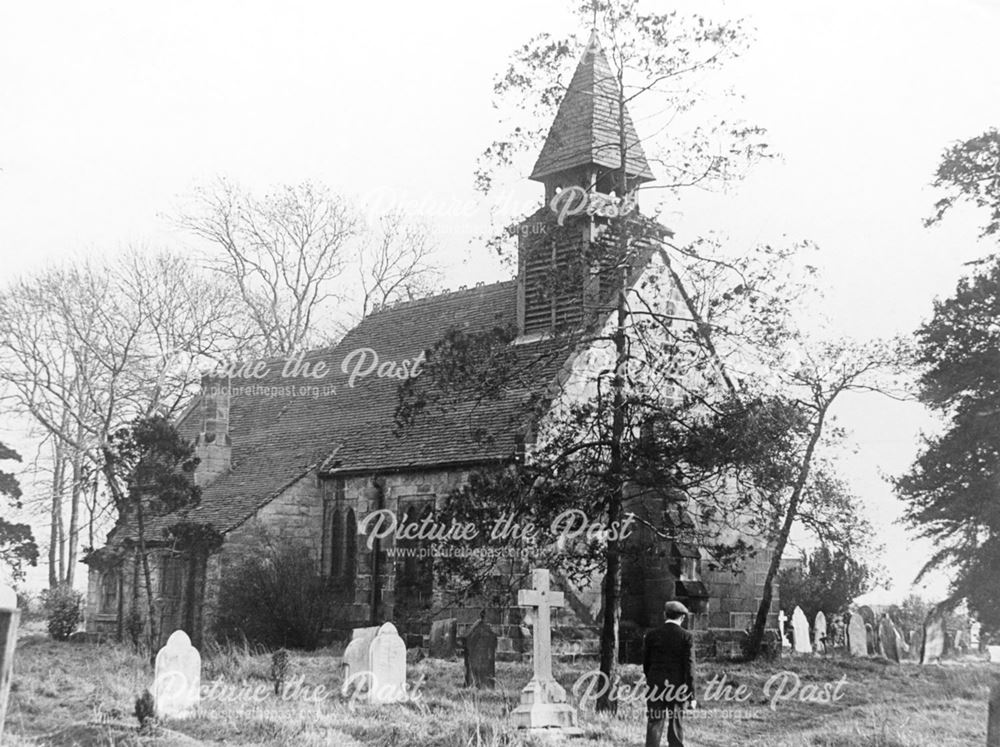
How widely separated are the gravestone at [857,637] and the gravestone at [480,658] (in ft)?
42.9

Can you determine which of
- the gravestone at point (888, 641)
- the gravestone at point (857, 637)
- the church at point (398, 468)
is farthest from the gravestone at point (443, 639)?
the gravestone at point (888, 641)

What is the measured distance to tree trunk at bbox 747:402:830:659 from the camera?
22359mm

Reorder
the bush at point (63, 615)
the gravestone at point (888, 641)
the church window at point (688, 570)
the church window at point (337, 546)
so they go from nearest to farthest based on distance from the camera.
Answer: the church window at point (688, 570) → the church window at point (337, 546) → the gravestone at point (888, 641) → the bush at point (63, 615)

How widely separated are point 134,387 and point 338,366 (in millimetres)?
6846

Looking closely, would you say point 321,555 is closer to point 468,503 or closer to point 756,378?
point 468,503

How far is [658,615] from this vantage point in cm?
2191

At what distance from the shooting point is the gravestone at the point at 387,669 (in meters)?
15.7

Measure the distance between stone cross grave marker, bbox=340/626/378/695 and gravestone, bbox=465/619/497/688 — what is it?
5.02 ft

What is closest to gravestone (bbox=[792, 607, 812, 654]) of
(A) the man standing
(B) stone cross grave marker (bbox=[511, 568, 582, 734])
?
(B) stone cross grave marker (bbox=[511, 568, 582, 734])

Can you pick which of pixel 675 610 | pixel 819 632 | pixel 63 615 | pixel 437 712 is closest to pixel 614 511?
pixel 675 610

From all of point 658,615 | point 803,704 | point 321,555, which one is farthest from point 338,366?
point 803,704

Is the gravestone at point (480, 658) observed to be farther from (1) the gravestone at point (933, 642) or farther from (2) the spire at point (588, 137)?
(1) the gravestone at point (933, 642)

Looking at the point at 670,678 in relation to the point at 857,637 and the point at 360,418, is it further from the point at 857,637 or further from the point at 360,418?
the point at 360,418

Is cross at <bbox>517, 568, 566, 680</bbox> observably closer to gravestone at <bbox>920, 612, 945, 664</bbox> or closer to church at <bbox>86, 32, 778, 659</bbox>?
church at <bbox>86, 32, 778, 659</bbox>
